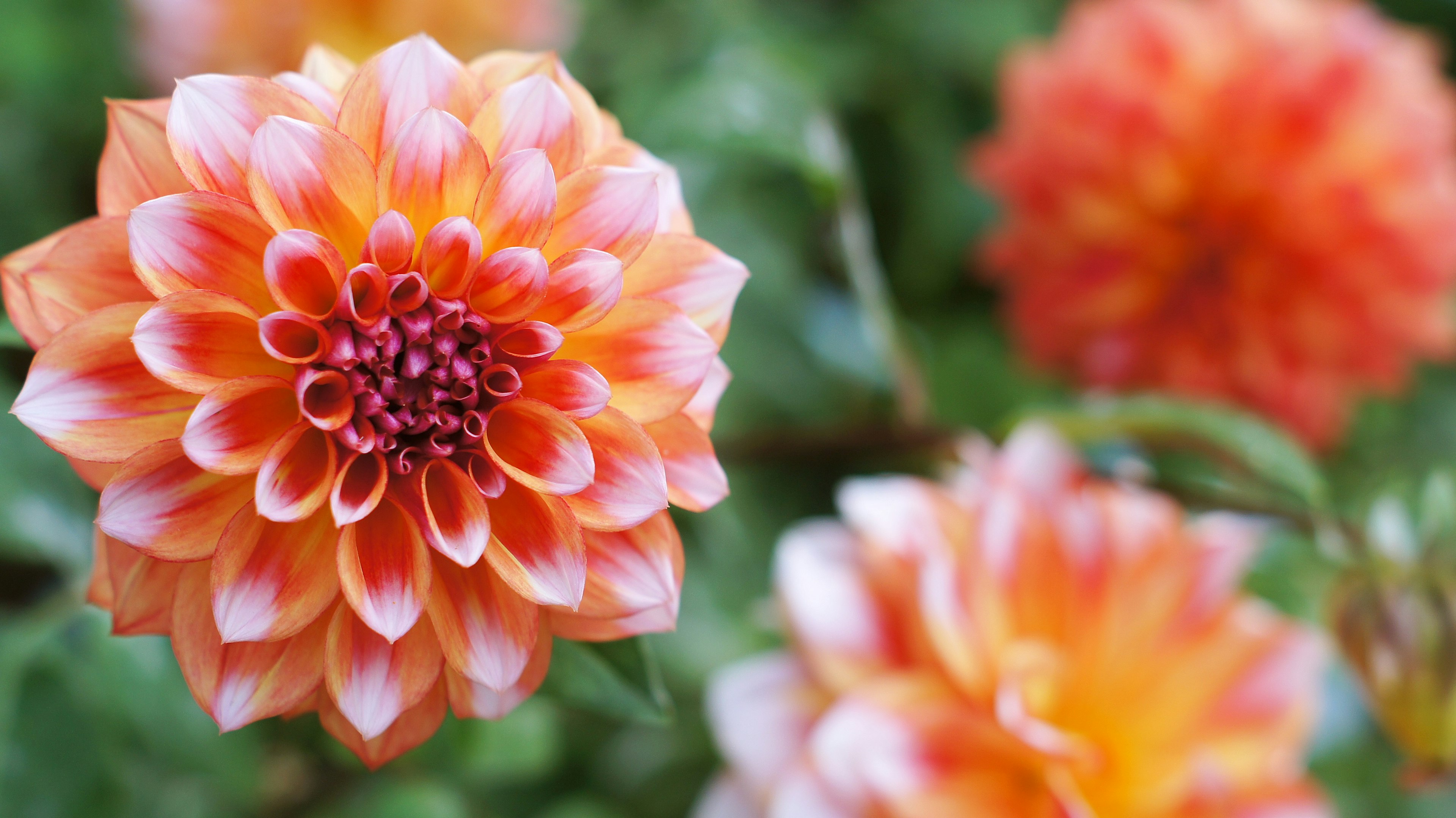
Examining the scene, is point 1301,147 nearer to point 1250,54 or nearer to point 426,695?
point 1250,54

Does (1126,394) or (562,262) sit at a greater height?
(562,262)

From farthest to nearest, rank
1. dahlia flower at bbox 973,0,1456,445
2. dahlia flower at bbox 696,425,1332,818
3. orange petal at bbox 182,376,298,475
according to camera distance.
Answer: dahlia flower at bbox 973,0,1456,445, dahlia flower at bbox 696,425,1332,818, orange petal at bbox 182,376,298,475

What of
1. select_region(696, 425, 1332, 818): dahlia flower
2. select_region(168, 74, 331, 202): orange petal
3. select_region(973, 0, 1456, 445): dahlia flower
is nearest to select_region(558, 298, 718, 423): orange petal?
select_region(168, 74, 331, 202): orange petal

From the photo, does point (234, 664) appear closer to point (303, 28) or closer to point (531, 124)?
point (531, 124)

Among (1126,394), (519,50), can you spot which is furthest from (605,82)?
(1126,394)

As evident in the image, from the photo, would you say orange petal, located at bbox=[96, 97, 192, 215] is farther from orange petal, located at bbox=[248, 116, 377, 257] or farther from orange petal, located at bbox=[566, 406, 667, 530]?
orange petal, located at bbox=[566, 406, 667, 530]

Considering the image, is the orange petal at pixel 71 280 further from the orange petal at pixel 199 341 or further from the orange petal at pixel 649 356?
the orange petal at pixel 649 356
